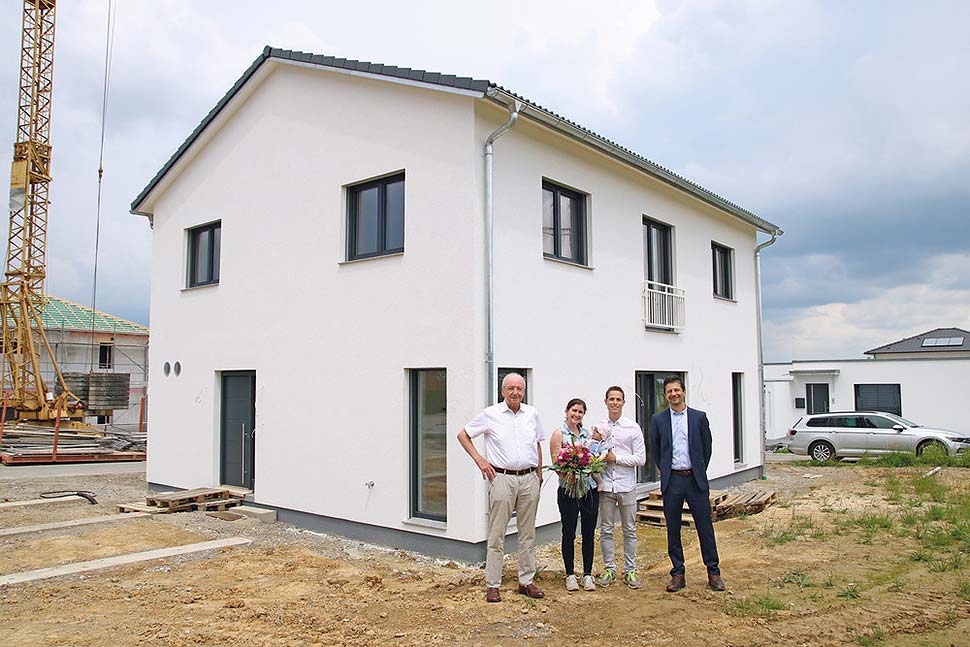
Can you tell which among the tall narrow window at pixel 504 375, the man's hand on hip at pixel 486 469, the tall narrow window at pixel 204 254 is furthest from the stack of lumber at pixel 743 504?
the tall narrow window at pixel 204 254

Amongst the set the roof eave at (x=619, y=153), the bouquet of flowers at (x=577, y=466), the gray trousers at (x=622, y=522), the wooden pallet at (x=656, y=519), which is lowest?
the wooden pallet at (x=656, y=519)

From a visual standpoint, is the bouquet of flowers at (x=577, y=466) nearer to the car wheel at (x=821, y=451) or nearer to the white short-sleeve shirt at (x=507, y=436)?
the white short-sleeve shirt at (x=507, y=436)

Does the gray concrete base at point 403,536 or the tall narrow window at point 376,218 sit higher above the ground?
the tall narrow window at point 376,218

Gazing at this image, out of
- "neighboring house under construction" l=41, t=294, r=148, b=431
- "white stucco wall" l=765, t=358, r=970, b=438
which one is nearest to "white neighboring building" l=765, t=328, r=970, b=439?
"white stucco wall" l=765, t=358, r=970, b=438

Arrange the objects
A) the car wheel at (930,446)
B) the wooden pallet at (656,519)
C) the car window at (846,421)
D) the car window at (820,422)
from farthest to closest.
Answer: the car window at (820,422), the car window at (846,421), the car wheel at (930,446), the wooden pallet at (656,519)

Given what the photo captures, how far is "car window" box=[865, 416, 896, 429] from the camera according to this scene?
18.8 meters

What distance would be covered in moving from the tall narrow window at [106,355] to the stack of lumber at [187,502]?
93.9 ft

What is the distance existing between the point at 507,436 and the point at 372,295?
10.6ft

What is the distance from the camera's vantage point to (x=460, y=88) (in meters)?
7.70

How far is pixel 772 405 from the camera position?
27.7 meters

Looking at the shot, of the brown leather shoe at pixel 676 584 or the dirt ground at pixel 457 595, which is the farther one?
the brown leather shoe at pixel 676 584

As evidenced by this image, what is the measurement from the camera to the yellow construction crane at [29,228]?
30.2 meters

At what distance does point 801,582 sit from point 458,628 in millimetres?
3377

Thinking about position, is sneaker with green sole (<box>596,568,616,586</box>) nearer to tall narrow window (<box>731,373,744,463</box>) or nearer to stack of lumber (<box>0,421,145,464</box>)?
tall narrow window (<box>731,373,744,463</box>)
